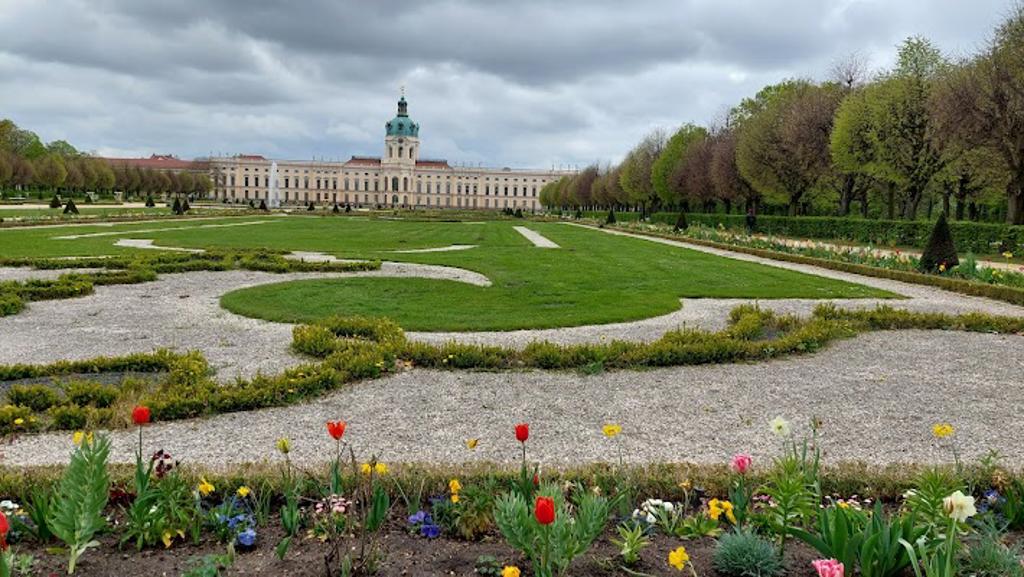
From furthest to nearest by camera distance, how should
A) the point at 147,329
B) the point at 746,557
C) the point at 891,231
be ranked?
1. the point at 891,231
2. the point at 147,329
3. the point at 746,557

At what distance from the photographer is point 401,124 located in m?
142

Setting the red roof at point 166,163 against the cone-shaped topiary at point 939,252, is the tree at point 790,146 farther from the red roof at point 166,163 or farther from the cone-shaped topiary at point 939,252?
the red roof at point 166,163

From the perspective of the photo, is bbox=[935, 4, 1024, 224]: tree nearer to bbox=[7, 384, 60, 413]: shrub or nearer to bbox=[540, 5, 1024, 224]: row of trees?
bbox=[540, 5, 1024, 224]: row of trees

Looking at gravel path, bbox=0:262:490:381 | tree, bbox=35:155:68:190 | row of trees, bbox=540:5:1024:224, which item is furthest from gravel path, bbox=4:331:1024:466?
tree, bbox=35:155:68:190

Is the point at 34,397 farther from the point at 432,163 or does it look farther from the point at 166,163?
the point at 432,163

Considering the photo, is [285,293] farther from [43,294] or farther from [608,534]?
[608,534]

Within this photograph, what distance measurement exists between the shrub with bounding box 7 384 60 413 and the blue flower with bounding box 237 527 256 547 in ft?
11.1

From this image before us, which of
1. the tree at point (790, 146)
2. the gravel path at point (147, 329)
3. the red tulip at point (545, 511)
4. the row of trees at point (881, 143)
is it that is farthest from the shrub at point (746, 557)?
the tree at point (790, 146)

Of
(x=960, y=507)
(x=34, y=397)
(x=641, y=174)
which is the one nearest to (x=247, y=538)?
(x=960, y=507)

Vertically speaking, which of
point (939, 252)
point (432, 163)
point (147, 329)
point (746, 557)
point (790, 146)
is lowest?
point (147, 329)

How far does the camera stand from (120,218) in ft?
111

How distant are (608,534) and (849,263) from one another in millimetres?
15713

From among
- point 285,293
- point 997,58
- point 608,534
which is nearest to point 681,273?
point 285,293

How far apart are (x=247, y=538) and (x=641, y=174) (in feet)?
189
